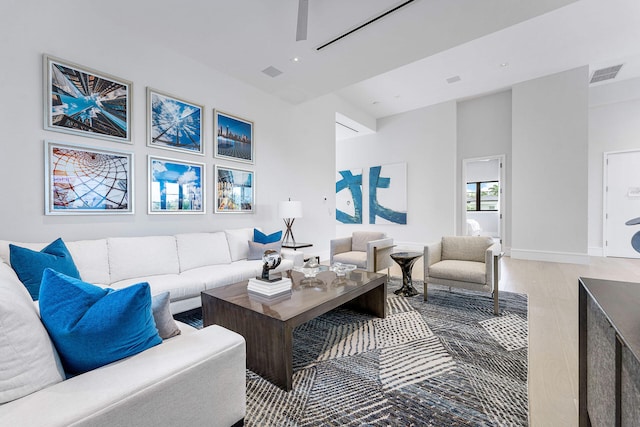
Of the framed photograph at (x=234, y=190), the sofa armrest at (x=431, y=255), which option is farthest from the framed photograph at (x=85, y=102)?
the sofa armrest at (x=431, y=255)

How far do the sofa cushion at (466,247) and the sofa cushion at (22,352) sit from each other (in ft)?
11.8

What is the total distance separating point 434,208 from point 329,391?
6.01 metres

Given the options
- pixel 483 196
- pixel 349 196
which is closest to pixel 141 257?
pixel 349 196

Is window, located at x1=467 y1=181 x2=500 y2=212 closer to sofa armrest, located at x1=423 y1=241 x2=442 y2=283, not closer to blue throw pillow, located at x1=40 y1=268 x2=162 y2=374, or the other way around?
sofa armrest, located at x1=423 y1=241 x2=442 y2=283

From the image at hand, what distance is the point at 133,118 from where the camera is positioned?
3084mm

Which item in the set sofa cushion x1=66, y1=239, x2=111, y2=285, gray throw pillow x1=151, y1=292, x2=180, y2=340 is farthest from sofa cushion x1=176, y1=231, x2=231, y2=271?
gray throw pillow x1=151, y1=292, x2=180, y2=340

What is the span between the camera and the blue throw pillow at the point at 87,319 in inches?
36.4

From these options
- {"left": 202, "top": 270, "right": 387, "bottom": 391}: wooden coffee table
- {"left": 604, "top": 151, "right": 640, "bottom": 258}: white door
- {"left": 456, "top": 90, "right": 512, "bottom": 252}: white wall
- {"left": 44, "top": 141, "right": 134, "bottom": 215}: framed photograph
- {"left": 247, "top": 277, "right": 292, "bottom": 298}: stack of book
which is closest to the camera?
{"left": 202, "top": 270, "right": 387, "bottom": 391}: wooden coffee table

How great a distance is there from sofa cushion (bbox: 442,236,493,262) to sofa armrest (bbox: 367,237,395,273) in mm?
780

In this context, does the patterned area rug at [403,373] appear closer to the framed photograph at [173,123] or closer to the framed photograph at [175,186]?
the framed photograph at [175,186]

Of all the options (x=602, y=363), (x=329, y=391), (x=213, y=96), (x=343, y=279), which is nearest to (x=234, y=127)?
(x=213, y=96)

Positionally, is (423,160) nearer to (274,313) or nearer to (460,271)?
(460,271)

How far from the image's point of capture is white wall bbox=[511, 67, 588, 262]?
522 centimetres

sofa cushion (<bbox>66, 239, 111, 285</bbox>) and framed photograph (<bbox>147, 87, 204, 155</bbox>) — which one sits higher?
framed photograph (<bbox>147, 87, 204, 155</bbox>)
